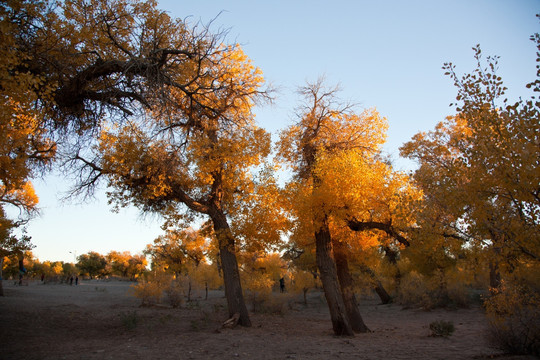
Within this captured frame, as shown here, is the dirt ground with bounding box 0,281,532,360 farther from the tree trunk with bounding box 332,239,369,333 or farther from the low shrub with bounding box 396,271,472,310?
the low shrub with bounding box 396,271,472,310

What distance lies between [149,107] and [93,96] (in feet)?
4.33

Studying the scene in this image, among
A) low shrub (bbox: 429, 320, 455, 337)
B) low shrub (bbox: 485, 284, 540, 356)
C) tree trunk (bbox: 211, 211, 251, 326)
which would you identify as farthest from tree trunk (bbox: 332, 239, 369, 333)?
low shrub (bbox: 485, 284, 540, 356)

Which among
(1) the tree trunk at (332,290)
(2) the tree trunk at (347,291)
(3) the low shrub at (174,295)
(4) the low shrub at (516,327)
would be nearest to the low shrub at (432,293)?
(2) the tree trunk at (347,291)

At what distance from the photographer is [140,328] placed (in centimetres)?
1129

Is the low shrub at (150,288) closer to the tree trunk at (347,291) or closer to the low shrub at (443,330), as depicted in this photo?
the tree trunk at (347,291)

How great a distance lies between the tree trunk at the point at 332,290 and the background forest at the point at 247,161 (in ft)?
0.15

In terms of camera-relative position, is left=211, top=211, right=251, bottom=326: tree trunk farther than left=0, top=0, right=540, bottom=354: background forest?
Yes

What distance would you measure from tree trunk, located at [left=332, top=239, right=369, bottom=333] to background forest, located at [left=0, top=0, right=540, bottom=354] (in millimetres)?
40

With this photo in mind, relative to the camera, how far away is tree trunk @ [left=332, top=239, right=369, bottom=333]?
39.6 ft

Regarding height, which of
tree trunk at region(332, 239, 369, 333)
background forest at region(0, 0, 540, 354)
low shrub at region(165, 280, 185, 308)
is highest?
background forest at region(0, 0, 540, 354)

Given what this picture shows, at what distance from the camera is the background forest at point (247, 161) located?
4898 millimetres

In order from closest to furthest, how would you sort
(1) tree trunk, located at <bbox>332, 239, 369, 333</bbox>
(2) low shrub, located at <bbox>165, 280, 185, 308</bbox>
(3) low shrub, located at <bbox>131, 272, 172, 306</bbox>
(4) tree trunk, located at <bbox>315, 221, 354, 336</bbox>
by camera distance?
(4) tree trunk, located at <bbox>315, 221, 354, 336</bbox> → (1) tree trunk, located at <bbox>332, 239, 369, 333</bbox> → (3) low shrub, located at <bbox>131, 272, 172, 306</bbox> → (2) low shrub, located at <bbox>165, 280, 185, 308</bbox>

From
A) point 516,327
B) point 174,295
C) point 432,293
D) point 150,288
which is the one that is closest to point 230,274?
point 516,327

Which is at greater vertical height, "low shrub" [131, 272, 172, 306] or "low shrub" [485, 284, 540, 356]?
"low shrub" [485, 284, 540, 356]
